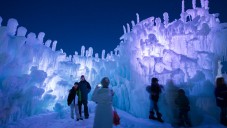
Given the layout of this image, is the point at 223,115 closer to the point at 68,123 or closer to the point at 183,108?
the point at 183,108

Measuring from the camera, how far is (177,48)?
14.8 meters

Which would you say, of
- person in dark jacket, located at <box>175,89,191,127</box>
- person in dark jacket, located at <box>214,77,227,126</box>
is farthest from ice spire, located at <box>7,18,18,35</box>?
person in dark jacket, located at <box>214,77,227,126</box>

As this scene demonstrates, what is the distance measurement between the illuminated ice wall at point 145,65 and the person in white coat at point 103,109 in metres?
6.24

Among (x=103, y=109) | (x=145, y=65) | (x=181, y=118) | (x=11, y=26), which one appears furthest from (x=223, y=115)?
(x=11, y=26)

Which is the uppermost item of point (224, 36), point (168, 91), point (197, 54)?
point (224, 36)

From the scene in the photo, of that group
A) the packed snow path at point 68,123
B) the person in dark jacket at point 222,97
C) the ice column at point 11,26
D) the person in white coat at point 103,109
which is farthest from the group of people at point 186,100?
the ice column at point 11,26

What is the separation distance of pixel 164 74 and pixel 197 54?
2.13 metres

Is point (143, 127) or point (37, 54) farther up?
point (37, 54)

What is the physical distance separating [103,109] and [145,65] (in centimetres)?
928

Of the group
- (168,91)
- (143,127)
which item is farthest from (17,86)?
(168,91)

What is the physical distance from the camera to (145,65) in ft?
→ 51.6

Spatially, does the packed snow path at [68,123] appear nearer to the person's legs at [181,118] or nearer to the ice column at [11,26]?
the person's legs at [181,118]

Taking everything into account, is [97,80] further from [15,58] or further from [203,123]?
[203,123]

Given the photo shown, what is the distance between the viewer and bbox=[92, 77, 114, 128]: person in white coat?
21.9ft
